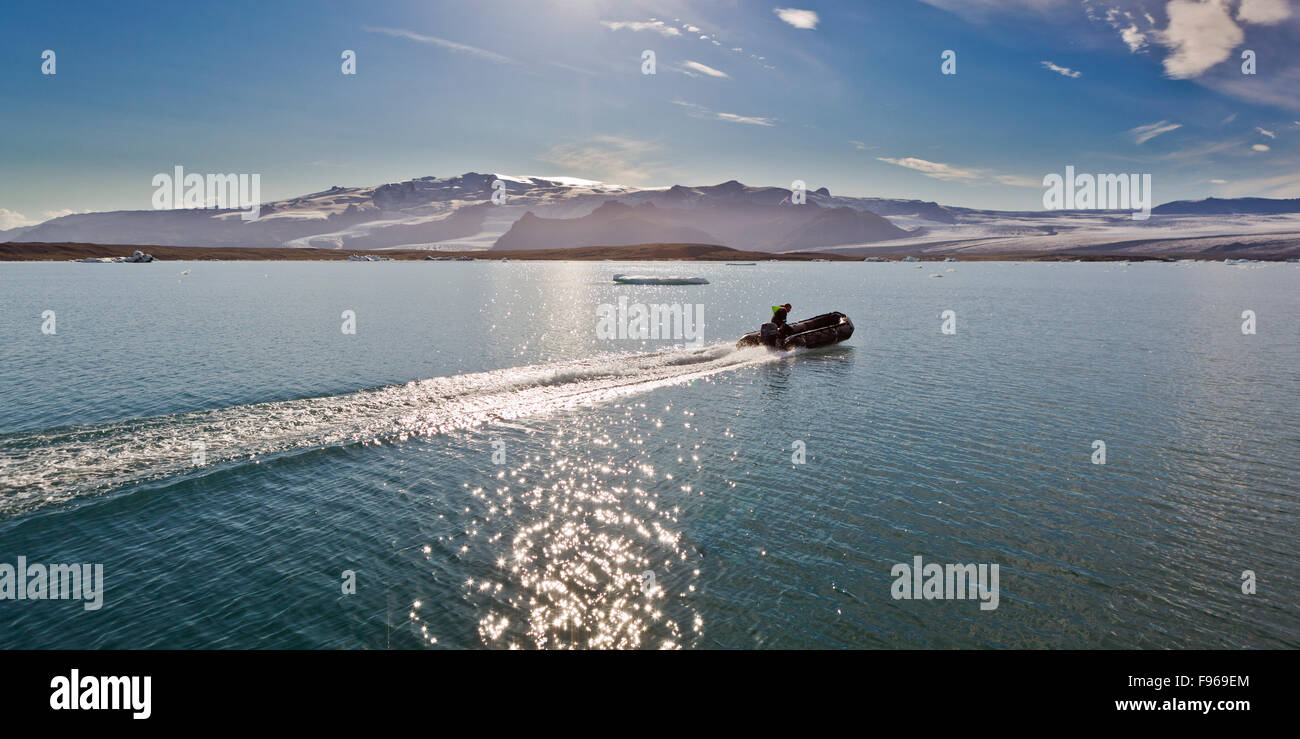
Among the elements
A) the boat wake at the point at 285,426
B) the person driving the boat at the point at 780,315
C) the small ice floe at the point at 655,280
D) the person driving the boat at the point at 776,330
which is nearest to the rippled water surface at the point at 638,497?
the boat wake at the point at 285,426

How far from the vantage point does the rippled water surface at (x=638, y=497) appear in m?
13.2

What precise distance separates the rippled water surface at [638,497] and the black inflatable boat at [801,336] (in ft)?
20.5

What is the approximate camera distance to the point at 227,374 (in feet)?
115

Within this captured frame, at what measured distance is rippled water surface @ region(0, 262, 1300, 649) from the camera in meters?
13.2

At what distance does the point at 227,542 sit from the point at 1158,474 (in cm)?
3120

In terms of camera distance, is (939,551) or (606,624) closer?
(606,624)

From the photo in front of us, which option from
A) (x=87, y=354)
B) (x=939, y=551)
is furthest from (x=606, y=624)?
(x=87, y=354)

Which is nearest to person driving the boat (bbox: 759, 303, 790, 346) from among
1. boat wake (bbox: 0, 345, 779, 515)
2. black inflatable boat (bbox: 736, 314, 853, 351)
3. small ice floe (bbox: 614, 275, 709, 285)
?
black inflatable boat (bbox: 736, 314, 853, 351)

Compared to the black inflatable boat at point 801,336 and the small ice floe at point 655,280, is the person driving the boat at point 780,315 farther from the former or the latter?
the small ice floe at point 655,280

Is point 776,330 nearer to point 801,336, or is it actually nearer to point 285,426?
point 801,336

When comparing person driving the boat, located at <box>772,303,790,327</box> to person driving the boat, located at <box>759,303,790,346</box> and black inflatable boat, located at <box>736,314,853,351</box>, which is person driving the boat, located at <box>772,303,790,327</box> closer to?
person driving the boat, located at <box>759,303,790,346</box>

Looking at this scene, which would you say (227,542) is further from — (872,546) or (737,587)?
(872,546)

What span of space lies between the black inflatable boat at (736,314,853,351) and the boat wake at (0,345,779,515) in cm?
1080
